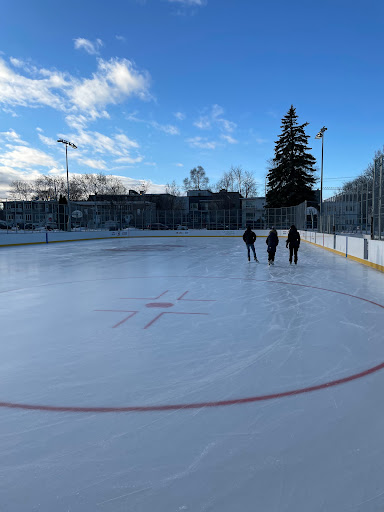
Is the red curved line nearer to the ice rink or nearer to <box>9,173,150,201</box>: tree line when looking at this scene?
the ice rink

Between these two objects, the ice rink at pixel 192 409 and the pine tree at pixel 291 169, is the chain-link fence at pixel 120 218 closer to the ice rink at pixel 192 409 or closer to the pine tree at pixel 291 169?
the pine tree at pixel 291 169

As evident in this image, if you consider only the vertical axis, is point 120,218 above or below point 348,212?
above

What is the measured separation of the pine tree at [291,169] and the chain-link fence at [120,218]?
515 inches

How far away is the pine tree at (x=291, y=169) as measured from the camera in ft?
162

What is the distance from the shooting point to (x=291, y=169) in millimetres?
49188

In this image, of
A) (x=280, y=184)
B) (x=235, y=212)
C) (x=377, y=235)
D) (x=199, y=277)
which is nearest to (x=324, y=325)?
(x=199, y=277)

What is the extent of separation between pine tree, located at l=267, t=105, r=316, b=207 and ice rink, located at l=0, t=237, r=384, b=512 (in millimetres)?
44987

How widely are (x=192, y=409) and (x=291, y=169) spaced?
49861mm

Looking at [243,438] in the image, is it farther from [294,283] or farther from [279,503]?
[294,283]

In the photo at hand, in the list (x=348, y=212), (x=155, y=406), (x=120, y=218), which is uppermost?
(x=120, y=218)

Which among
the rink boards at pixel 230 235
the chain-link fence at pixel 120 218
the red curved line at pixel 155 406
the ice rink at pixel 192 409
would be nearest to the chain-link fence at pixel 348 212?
the rink boards at pixel 230 235

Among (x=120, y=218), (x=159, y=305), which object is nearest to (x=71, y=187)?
(x=120, y=218)

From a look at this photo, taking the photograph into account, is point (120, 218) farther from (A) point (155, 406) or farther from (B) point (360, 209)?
(A) point (155, 406)

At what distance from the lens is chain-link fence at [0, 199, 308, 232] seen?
26672 millimetres
